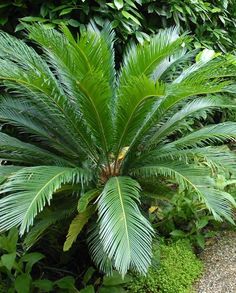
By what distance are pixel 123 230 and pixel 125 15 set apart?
6.14 ft

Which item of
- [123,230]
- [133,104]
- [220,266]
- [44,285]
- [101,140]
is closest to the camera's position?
[123,230]

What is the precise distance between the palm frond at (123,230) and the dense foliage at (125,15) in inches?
62.0

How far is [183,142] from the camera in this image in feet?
7.97

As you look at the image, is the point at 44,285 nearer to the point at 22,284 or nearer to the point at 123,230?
the point at 22,284

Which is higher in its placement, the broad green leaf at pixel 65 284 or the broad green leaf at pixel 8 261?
the broad green leaf at pixel 8 261

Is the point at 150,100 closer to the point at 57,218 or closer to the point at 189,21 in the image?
the point at 57,218

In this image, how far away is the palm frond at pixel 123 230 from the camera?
1777 mm

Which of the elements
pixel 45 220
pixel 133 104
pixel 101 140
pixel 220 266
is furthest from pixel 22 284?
pixel 220 266

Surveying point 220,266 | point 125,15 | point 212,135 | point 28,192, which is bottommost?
point 220,266

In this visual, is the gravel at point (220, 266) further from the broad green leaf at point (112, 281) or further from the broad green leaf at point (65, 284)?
the broad green leaf at point (65, 284)

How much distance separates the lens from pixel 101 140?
2.34 m

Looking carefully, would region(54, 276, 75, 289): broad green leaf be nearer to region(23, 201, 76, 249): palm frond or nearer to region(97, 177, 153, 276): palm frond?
region(23, 201, 76, 249): palm frond

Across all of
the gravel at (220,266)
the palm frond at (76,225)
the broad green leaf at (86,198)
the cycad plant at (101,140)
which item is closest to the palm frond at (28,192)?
the cycad plant at (101,140)

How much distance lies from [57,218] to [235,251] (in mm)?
1318
